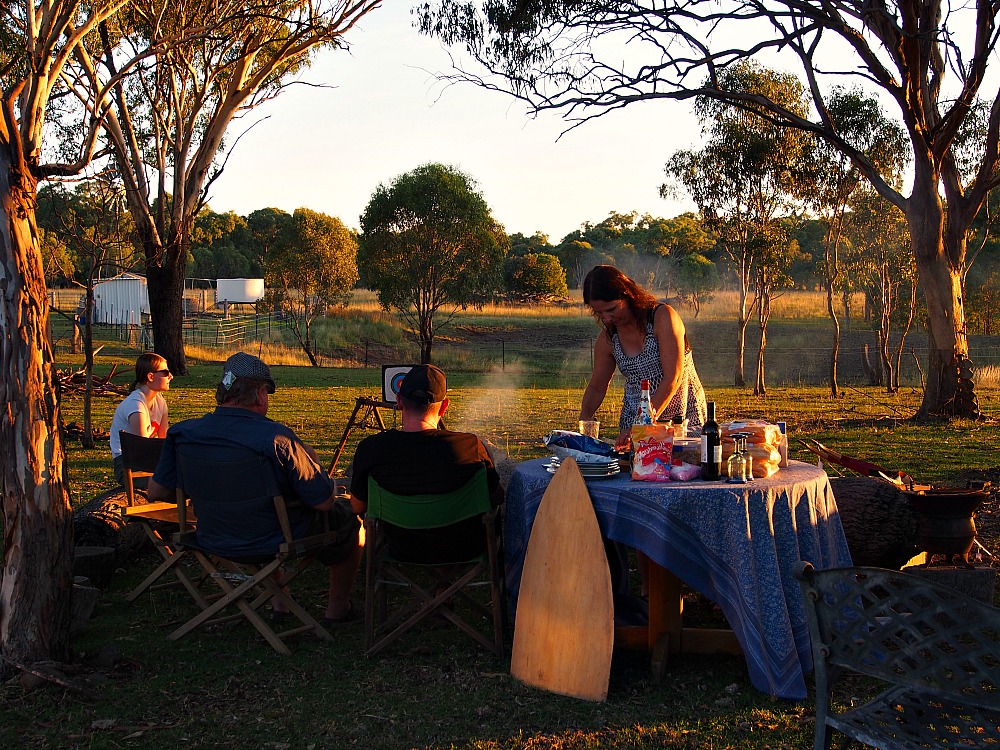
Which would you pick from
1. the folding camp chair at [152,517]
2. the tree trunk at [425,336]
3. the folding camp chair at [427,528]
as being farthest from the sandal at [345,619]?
the tree trunk at [425,336]

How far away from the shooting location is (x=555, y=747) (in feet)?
11.8

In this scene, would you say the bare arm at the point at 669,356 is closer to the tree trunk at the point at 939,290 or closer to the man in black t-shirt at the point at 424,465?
the man in black t-shirt at the point at 424,465

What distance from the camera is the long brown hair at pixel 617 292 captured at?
5003mm

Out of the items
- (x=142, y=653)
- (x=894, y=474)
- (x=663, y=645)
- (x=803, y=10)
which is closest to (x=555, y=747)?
(x=663, y=645)

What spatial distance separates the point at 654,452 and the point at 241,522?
203 cm

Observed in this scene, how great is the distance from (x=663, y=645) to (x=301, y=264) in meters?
30.0

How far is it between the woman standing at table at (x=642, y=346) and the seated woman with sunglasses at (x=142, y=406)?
2.93 metres

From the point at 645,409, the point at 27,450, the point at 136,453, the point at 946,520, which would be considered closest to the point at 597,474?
the point at 645,409

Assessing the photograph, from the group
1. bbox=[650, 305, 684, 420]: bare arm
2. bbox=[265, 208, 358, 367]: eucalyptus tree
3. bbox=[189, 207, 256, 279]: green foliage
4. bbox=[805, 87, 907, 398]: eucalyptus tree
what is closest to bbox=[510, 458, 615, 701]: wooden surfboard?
bbox=[650, 305, 684, 420]: bare arm

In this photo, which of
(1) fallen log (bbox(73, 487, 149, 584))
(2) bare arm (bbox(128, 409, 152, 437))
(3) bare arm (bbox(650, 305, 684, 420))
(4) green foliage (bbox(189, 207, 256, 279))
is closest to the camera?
(3) bare arm (bbox(650, 305, 684, 420))

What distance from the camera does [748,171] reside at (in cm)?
2409

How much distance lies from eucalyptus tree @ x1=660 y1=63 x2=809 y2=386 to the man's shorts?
19.2 meters

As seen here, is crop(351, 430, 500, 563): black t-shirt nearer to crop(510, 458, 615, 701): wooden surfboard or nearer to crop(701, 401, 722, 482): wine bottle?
crop(510, 458, 615, 701): wooden surfboard

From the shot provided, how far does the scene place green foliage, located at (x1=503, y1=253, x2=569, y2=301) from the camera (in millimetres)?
49938
